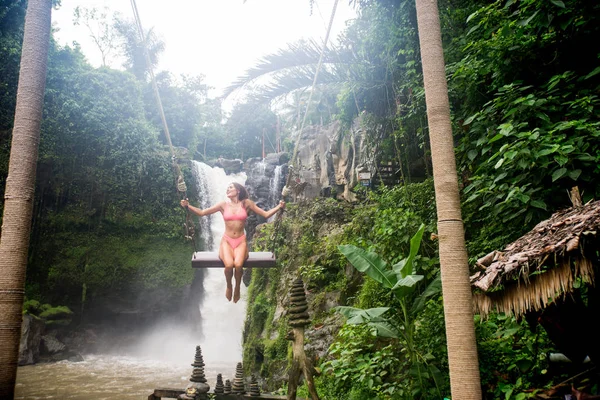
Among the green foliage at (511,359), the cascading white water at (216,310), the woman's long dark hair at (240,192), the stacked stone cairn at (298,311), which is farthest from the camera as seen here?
the cascading white water at (216,310)

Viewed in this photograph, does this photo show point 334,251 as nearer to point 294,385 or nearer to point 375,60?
point 375,60

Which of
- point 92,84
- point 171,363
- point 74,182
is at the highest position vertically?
point 92,84

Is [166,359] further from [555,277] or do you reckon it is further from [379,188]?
[555,277]

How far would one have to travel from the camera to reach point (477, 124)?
4.08 metres

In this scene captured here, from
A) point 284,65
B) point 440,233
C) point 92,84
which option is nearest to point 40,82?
point 440,233

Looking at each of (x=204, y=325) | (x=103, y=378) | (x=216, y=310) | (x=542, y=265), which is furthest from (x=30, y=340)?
(x=542, y=265)

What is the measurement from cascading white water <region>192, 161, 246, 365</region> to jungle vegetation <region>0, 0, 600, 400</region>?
1.87 meters

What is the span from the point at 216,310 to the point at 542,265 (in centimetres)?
1547

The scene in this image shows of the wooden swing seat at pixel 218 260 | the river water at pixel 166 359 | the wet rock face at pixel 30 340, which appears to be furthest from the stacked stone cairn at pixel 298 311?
the wet rock face at pixel 30 340

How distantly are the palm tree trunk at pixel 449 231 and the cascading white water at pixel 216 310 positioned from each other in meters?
12.8

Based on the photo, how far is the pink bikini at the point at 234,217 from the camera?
14.1ft

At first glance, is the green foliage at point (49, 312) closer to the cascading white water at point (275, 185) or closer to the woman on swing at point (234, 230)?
the cascading white water at point (275, 185)

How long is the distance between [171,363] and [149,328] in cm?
278

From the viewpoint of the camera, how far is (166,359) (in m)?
14.2
